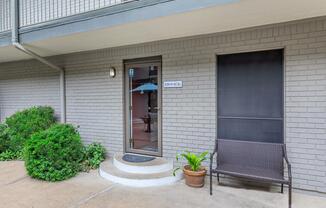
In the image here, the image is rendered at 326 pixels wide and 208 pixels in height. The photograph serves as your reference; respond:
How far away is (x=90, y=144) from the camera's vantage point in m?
5.05

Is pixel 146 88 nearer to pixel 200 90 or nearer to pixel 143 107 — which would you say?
pixel 143 107

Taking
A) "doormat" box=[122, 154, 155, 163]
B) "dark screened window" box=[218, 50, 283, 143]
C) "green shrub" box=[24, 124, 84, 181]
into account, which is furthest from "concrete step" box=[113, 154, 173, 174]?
"dark screened window" box=[218, 50, 283, 143]

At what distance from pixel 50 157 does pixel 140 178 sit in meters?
1.63

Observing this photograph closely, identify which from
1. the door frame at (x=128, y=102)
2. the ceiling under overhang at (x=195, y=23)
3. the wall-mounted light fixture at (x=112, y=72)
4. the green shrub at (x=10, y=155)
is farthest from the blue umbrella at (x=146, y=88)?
the green shrub at (x=10, y=155)

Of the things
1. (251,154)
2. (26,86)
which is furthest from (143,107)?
(26,86)

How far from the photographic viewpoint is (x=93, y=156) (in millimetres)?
4629

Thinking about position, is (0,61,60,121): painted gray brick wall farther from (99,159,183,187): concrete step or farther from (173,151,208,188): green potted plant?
(173,151,208,188): green potted plant

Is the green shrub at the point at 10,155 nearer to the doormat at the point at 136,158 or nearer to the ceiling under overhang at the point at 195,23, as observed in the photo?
the ceiling under overhang at the point at 195,23

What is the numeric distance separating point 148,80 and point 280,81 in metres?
2.45

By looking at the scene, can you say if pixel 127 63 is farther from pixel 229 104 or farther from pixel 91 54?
pixel 229 104

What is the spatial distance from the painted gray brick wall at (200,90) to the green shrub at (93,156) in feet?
0.66

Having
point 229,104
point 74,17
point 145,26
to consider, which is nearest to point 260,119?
point 229,104

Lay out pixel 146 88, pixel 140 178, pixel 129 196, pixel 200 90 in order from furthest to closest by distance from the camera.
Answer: pixel 146 88 → pixel 200 90 → pixel 140 178 → pixel 129 196

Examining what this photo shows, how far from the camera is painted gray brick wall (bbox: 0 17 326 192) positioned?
10.4ft
